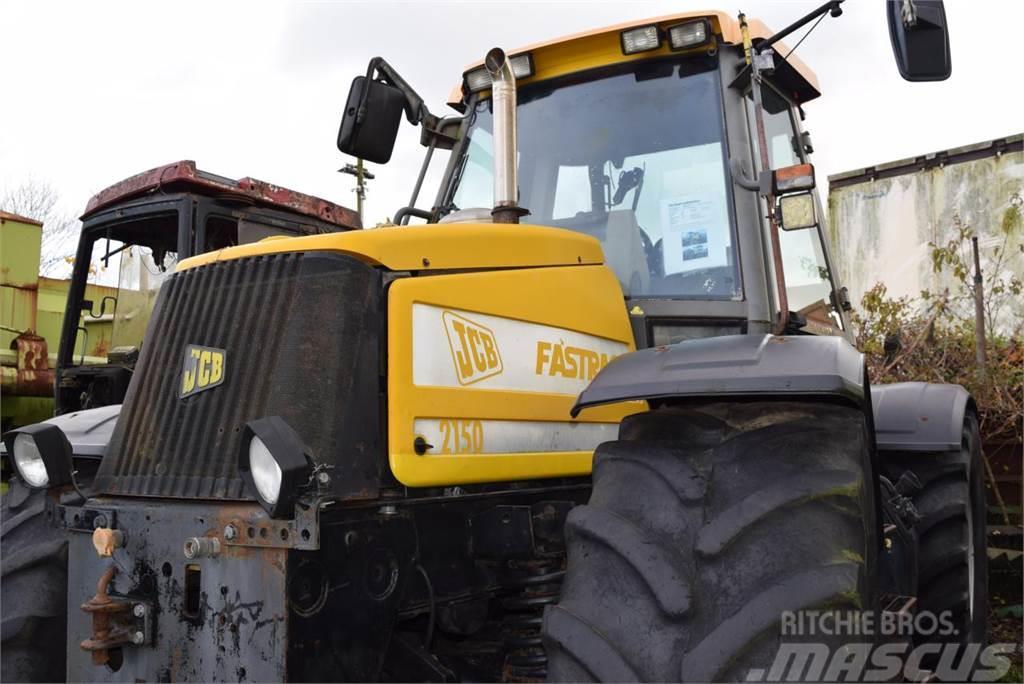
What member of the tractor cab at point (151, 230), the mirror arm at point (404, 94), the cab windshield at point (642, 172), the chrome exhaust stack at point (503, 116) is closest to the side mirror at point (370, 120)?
the mirror arm at point (404, 94)

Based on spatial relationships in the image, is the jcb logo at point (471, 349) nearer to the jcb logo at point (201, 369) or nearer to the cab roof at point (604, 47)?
the jcb logo at point (201, 369)

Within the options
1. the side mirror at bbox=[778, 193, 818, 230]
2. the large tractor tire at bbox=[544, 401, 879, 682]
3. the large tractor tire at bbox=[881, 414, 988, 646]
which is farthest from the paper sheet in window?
the large tractor tire at bbox=[881, 414, 988, 646]

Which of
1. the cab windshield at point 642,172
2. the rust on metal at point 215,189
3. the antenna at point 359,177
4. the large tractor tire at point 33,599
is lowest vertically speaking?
the large tractor tire at point 33,599

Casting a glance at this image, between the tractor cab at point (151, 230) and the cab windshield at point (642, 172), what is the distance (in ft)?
14.2

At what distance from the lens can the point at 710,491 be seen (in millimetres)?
2271

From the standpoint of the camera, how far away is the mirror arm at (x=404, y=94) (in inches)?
144

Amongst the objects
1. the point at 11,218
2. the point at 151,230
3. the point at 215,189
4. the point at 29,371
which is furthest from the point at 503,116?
the point at 11,218

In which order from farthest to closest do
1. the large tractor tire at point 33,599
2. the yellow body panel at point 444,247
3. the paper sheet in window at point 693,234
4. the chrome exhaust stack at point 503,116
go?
1. the paper sheet in window at point 693,234
2. the large tractor tire at point 33,599
3. the chrome exhaust stack at point 503,116
4. the yellow body panel at point 444,247

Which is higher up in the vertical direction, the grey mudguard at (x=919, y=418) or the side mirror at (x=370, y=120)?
the side mirror at (x=370, y=120)

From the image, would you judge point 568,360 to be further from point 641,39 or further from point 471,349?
point 641,39

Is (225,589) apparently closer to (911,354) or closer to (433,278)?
(433,278)

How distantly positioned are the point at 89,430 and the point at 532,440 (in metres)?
1.65

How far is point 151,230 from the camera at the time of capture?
320 inches

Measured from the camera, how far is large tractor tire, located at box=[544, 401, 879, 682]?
202 cm
